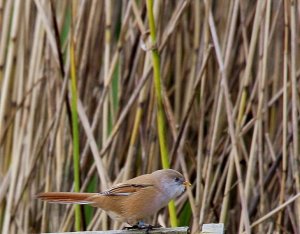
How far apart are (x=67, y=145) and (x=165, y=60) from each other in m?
0.65

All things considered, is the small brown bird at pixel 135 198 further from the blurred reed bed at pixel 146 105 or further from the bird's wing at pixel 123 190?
the blurred reed bed at pixel 146 105

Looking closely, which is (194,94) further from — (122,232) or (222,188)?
(122,232)

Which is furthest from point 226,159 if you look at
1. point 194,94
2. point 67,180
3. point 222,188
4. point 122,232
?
point 122,232

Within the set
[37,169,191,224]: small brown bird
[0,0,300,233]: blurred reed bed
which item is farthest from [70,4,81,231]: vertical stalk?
[37,169,191,224]: small brown bird

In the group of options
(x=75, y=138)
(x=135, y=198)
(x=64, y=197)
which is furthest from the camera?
(x=75, y=138)

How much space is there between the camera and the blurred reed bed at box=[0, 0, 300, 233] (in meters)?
3.79

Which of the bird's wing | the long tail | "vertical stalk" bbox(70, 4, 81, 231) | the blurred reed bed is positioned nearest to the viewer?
the long tail

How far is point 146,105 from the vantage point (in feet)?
13.4

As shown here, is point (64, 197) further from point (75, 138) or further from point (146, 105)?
point (146, 105)

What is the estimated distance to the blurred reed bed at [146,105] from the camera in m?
3.79

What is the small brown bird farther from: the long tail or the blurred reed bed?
the blurred reed bed

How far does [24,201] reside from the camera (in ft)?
13.4

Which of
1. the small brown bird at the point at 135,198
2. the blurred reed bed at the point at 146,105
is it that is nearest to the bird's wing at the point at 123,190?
the small brown bird at the point at 135,198

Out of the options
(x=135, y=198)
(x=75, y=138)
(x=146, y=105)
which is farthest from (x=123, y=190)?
(x=146, y=105)
